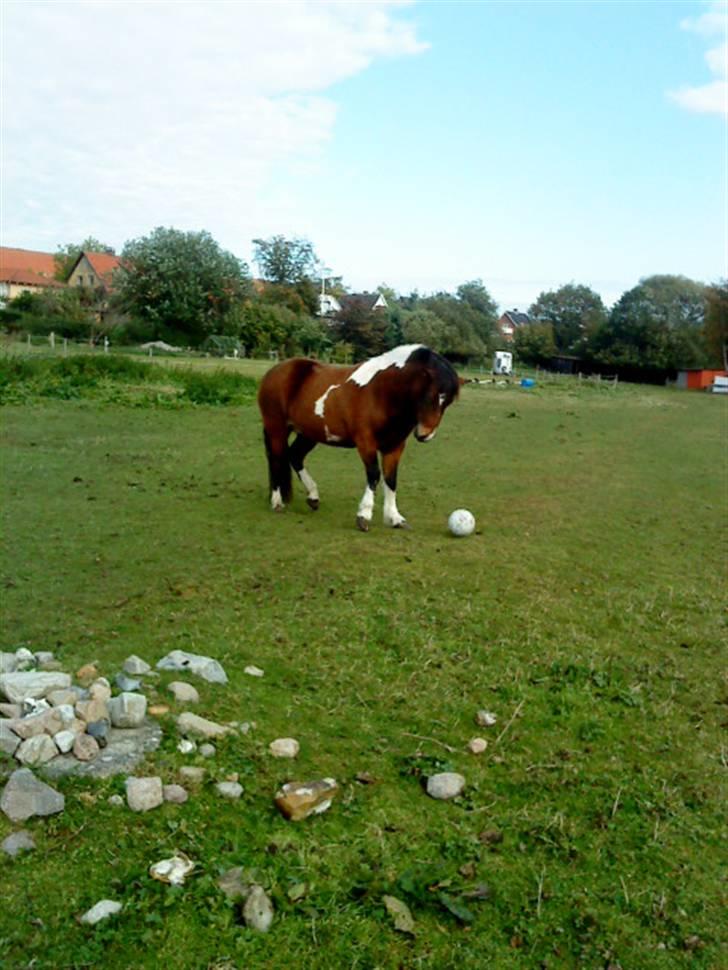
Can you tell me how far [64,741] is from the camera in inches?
128

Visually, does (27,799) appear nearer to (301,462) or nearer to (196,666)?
(196,666)

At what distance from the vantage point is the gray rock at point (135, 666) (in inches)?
159

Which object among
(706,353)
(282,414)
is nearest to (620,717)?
(282,414)

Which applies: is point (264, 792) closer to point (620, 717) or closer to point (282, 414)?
point (620, 717)

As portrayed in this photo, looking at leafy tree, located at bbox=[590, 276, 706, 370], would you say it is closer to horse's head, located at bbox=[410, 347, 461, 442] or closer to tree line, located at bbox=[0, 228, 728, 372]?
tree line, located at bbox=[0, 228, 728, 372]

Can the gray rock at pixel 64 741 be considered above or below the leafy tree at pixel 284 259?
below

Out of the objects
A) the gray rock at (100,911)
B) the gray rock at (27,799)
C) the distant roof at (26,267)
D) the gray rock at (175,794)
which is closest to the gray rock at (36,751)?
the gray rock at (27,799)

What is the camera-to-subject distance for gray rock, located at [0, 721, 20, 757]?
318 cm

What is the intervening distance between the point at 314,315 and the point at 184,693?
65.7m

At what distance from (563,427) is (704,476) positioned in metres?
7.45

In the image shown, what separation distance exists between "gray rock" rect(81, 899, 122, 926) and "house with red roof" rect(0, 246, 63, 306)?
248ft

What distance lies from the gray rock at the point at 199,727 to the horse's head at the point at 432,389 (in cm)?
414

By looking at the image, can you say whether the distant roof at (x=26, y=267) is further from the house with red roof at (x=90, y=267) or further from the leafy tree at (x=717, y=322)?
the leafy tree at (x=717, y=322)

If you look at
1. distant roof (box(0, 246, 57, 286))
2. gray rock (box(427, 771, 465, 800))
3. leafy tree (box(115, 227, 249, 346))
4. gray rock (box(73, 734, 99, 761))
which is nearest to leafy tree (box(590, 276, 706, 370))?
leafy tree (box(115, 227, 249, 346))
